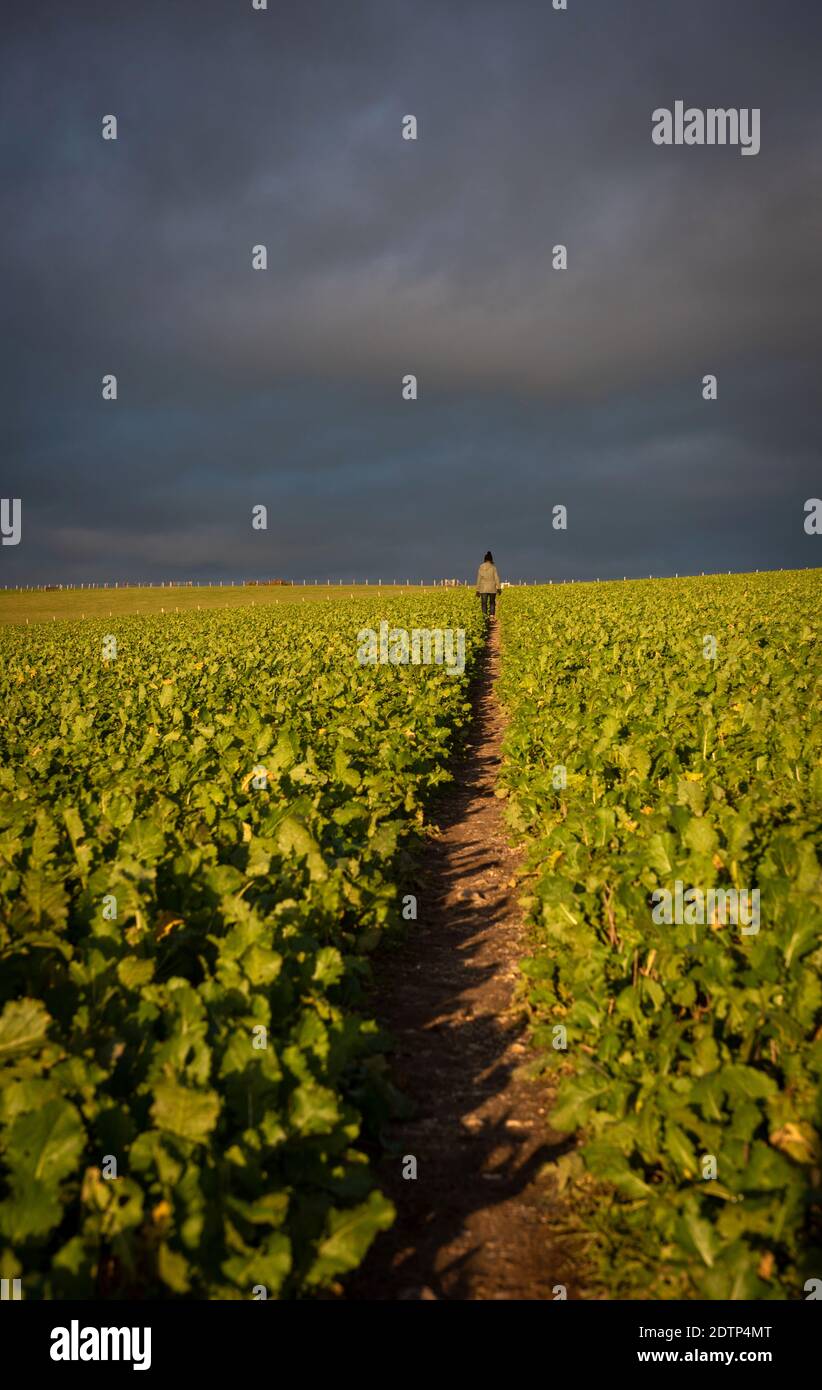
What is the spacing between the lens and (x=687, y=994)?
13.3 ft

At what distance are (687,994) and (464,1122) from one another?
4.46 ft

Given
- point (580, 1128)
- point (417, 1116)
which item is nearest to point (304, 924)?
point (417, 1116)

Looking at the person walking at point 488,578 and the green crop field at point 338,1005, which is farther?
the person walking at point 488,578

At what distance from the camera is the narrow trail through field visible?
3166 millimetres

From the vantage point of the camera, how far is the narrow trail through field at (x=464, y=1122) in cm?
317

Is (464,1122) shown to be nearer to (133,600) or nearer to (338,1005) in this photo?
(338,1005)

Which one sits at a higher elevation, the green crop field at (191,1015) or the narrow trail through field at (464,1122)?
the green crop field at (191,1015)

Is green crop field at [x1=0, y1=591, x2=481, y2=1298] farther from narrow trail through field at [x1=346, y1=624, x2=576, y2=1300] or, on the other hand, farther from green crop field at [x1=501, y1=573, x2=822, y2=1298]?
green crop field at [x1=501, y1=573, x2=822, y2=1298]

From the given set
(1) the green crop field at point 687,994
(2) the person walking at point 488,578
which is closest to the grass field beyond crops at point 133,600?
(2) the person walking at point 488,578

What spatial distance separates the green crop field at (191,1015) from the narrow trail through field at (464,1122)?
1.10 ft

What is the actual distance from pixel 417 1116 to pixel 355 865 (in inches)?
72.8

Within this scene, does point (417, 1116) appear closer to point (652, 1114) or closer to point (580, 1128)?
point (580, 1128)
